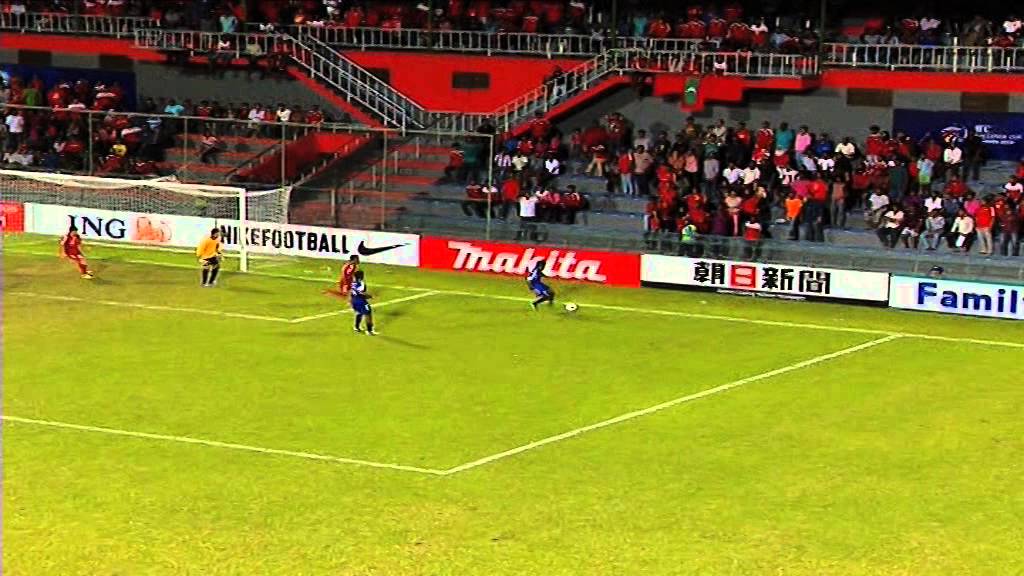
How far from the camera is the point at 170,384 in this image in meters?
27.1

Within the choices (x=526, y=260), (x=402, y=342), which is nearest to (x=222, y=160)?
(x=526, y=260)

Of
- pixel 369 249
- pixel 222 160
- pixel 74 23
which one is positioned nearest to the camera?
pixel 369 249

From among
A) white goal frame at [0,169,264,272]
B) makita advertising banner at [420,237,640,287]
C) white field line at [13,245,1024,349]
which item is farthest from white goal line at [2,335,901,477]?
white goal frame at [0,169,264,272]

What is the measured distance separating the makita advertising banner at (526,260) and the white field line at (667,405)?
7744mm

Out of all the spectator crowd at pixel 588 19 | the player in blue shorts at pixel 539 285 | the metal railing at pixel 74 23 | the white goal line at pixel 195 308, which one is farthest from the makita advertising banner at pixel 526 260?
the metal railing at pixel 74 23

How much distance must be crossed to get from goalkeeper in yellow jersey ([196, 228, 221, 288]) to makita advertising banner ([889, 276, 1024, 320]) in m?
14.7

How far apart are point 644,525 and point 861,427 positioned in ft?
21.6

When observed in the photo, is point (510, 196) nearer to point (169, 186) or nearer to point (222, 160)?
point (169, 186)

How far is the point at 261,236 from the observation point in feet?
139

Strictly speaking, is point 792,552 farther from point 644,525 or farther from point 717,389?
point 717,389

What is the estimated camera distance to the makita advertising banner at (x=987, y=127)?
43.0 m

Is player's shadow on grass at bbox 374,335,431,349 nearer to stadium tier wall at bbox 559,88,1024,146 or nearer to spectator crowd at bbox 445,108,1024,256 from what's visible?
spectator crowd at bbox 445,108,1024,256

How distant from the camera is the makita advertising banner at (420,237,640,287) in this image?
3909 centimetres

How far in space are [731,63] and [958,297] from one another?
11.6 metres
